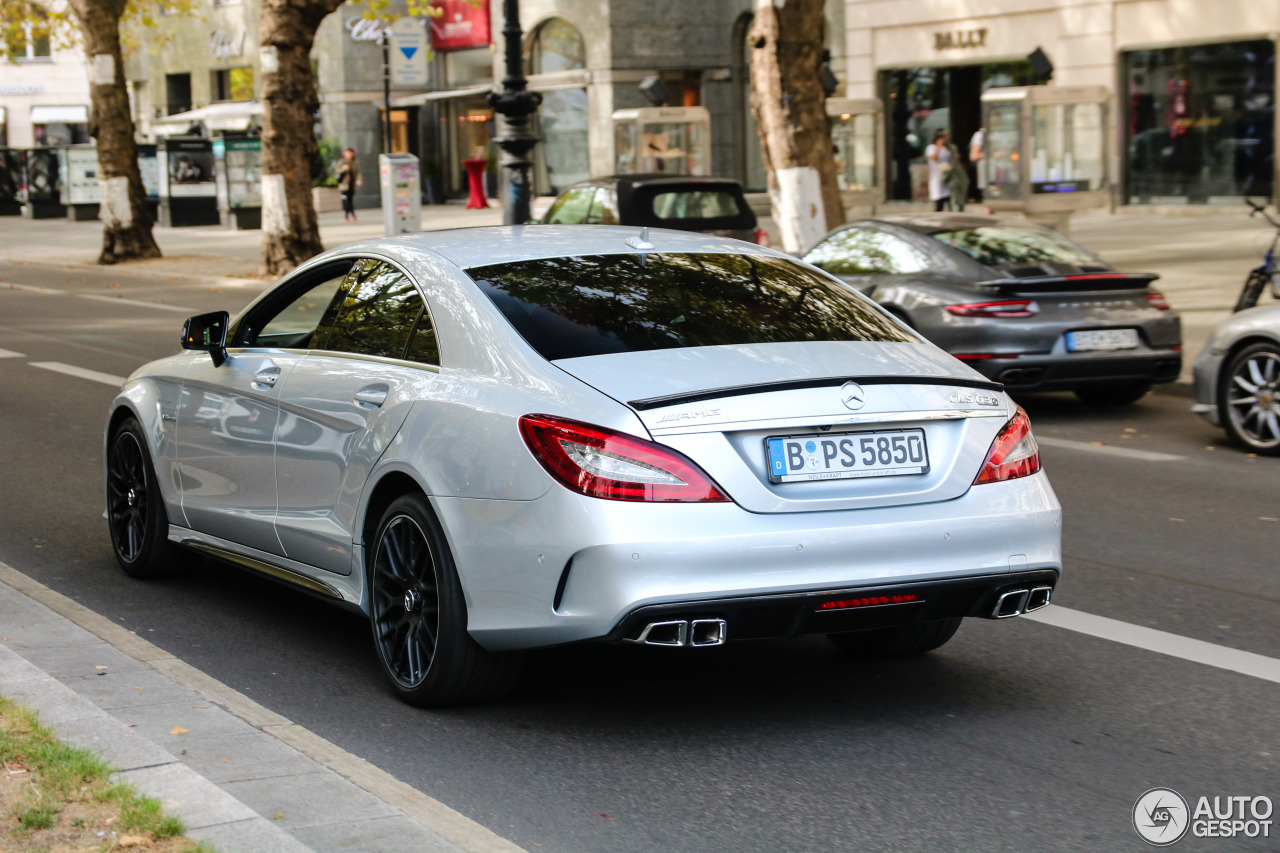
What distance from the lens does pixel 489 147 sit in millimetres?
48094

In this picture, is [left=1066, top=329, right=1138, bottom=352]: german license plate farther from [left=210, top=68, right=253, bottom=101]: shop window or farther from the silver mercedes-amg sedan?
[left=210, top=68, right=253, bottom=101]: shop window

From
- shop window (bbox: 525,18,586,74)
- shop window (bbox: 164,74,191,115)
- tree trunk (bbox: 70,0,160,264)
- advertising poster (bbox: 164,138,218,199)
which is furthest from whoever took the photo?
shop window (bbox: 164,74,191,115)

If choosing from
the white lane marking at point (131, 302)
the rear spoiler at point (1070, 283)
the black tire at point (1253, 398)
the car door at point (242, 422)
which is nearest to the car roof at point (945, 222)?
the rear spoiler at point (1070, 283)

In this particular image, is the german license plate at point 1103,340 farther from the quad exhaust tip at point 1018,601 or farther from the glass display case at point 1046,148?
the glass display case at point 1046,148

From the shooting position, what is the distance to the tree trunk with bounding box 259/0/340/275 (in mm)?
25203

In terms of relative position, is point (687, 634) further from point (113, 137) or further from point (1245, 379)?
point (113, 137)

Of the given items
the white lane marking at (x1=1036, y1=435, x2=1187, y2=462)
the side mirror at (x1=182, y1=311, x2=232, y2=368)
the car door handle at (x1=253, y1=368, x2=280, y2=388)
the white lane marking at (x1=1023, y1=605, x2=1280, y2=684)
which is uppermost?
the side mirror at (x1=182, y1=311, x2=232, y2=368)

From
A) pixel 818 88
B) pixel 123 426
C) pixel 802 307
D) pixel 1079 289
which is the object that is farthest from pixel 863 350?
pixel 818 88

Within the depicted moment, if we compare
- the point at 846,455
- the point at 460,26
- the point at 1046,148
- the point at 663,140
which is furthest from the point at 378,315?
the point at 460,26

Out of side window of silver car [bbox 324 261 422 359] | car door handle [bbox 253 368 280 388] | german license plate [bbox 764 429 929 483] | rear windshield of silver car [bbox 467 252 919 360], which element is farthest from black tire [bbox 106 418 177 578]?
german license plate [bbox 764 429 929 483]

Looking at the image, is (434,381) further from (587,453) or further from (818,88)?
(818,88)

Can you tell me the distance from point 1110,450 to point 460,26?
40.9 metres

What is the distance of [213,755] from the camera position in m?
4.37

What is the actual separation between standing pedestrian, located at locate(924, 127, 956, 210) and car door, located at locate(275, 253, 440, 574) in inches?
1031
